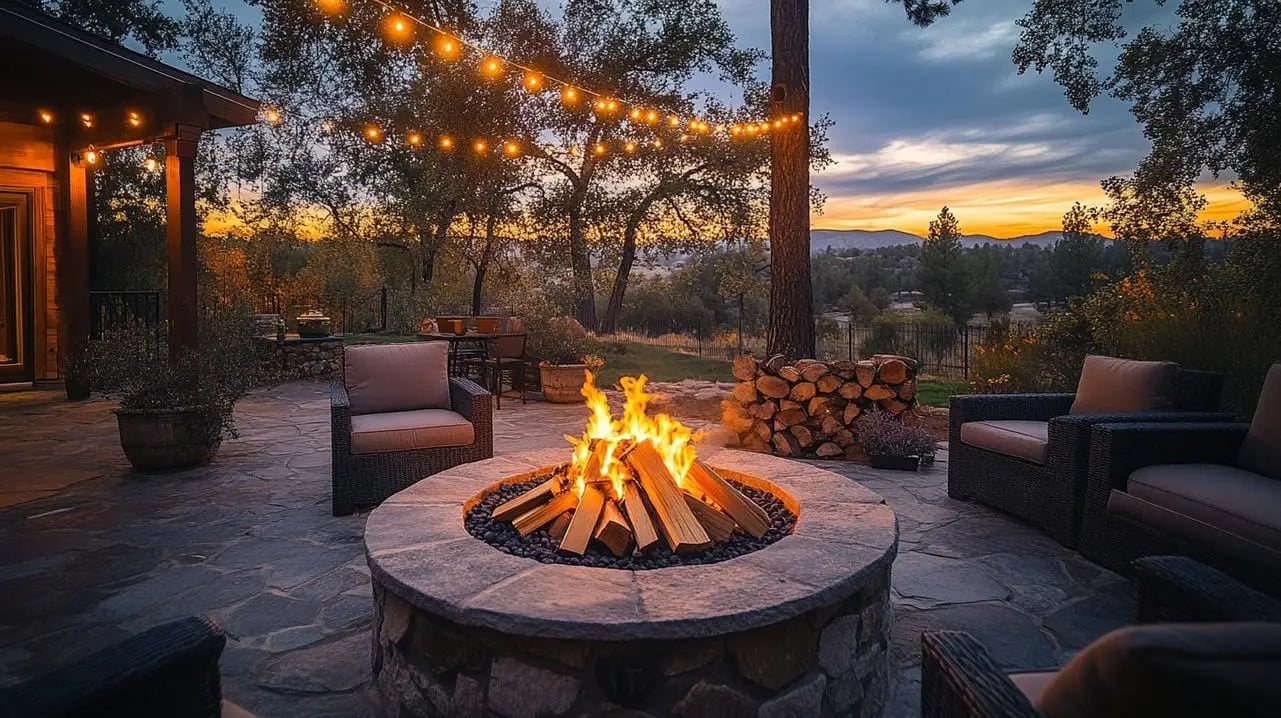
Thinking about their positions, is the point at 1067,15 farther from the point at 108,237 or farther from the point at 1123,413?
the point at 108,237

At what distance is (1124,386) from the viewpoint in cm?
379

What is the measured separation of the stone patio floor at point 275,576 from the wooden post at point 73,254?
11.4ft

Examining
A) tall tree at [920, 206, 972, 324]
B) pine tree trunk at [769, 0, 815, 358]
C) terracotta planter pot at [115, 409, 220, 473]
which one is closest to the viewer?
terracotta planter pot at [115, 409, 220, 473]

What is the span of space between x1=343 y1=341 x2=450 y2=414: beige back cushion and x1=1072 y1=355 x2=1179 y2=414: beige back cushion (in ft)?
12.4

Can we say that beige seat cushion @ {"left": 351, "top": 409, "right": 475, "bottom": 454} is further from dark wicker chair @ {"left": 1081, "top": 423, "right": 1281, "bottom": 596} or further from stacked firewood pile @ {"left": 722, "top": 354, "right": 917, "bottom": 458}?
dark wicker chair @ {"left": 1081, "top": 423, "right": 1281, "bottom": 596}

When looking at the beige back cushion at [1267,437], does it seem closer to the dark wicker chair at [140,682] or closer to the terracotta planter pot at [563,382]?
the dark wicker chair at [140,682]

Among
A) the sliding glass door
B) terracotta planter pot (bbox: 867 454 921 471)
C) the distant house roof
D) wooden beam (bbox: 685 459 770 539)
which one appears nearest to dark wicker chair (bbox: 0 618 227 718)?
wooden beam (bbox: 685 459 770 539)

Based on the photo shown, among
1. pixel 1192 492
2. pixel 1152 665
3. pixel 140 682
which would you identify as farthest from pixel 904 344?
pixel 140 682

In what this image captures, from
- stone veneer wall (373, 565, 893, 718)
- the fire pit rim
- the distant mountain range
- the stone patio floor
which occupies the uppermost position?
the distant mountain range

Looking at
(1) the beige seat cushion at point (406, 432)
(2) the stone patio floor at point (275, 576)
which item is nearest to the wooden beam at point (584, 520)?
(2) the stone patio floor at point (275, 576)

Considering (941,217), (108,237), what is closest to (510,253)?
(108,237)

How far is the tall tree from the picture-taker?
23.9m

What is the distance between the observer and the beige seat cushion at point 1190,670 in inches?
30.3

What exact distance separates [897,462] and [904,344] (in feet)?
30.9
